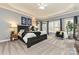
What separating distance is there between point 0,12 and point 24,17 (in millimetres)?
2340

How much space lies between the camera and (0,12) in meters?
6.86

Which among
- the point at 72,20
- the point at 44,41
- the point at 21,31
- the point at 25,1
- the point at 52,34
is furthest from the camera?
the point at 44,41

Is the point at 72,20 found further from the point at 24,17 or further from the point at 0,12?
the point at 0,12

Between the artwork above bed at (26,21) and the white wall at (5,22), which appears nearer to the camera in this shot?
the artwork above bed at (26,21)

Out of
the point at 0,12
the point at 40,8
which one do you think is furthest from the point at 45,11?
the point at 0,12

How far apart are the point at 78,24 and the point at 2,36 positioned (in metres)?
4.55

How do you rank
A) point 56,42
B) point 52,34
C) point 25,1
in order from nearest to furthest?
1. point 25,1
2. point 52,34
3. point 56,42

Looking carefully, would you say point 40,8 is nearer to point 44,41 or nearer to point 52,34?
point 52,34

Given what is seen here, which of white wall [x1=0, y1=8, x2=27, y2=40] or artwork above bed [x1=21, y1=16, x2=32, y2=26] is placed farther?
white wall [x1=0, y1=8, x2=27, y2=40]

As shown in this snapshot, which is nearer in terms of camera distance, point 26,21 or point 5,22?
point 26,21

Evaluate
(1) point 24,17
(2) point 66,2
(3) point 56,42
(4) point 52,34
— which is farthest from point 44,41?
(2) point 66,2

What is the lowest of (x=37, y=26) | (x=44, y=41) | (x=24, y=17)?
(x=44, y=41)

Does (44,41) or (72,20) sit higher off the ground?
(72,20)

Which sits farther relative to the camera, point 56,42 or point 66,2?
point 56,42
